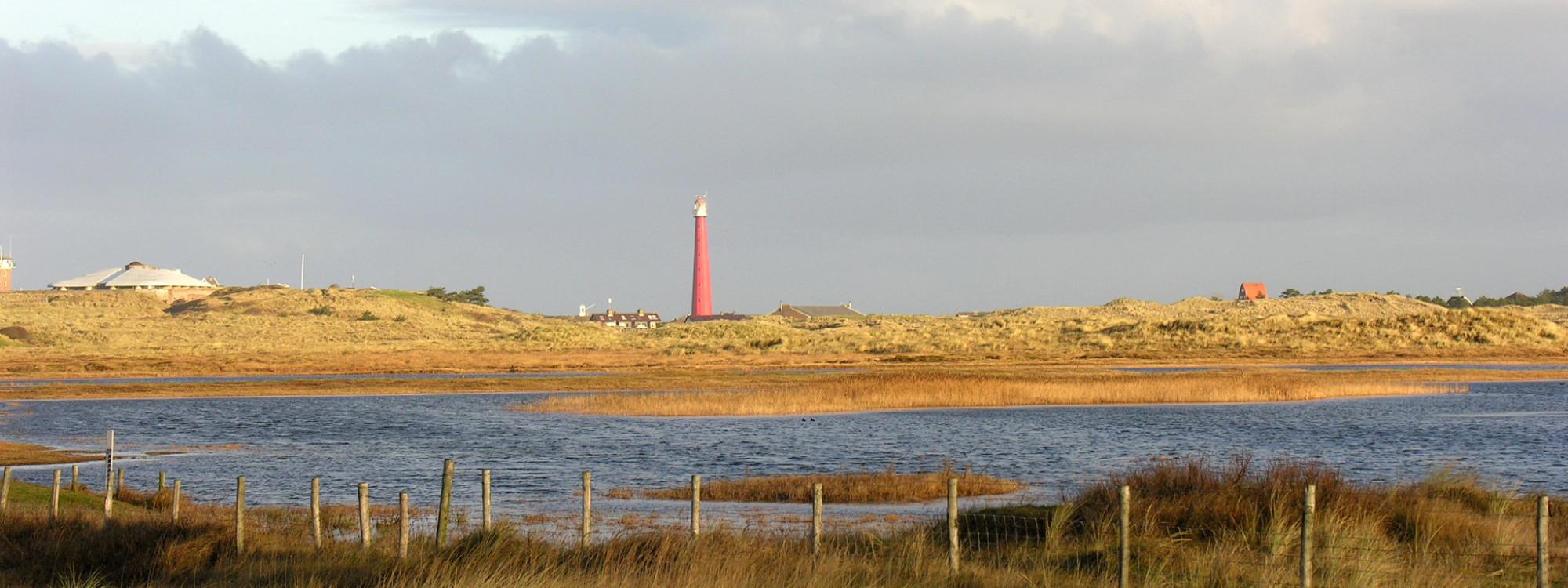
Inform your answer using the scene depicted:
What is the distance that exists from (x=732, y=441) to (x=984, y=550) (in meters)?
21.9

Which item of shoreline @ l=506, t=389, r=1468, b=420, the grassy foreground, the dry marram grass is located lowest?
the grassy foreground

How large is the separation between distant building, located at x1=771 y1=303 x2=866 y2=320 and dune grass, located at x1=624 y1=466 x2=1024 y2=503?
146938mm

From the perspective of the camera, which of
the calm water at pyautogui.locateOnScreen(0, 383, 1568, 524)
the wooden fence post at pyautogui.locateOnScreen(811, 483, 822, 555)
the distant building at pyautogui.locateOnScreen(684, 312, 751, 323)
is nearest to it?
the wooden fence post at pyautogui.locateOnScreen(811, 483, 822, 555)

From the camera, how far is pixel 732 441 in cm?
3909

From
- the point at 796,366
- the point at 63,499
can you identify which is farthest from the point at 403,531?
the point at 796,366

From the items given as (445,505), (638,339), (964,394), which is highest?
(638,339)

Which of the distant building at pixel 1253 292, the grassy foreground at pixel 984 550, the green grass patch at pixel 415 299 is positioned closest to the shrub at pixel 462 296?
the green grass patch at pixel 415 299

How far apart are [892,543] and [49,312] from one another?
458 feet

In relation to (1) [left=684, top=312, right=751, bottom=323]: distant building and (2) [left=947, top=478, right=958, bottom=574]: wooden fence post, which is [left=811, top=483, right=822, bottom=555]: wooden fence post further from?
(1) [left=684, top=312, right=751, bottom=323]: distant building

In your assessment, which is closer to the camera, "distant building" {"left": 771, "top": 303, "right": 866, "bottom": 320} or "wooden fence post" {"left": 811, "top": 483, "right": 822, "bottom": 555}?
"wooden fence post" {"left": 811, "top": 483, "right": 822, "bottom": 555}

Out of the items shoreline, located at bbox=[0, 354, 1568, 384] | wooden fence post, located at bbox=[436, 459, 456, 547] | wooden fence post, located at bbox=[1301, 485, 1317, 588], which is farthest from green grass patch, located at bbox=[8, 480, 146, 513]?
shoreline, located at bbox=[0, 354, 1568, 384]

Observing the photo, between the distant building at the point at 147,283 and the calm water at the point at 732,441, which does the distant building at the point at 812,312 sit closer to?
the distant building at the point at 147,283

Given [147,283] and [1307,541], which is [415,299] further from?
[1307,541]

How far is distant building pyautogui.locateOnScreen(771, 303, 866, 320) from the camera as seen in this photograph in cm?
17962
